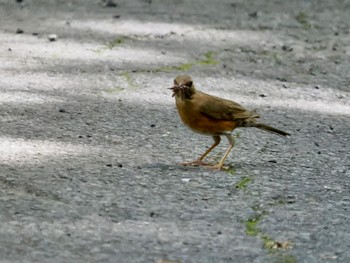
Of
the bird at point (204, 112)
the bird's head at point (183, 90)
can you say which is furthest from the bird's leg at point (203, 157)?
the bird's head at point (183, 90)

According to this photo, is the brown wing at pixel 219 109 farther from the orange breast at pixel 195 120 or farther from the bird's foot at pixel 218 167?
the bird's foot at pixel 218 167

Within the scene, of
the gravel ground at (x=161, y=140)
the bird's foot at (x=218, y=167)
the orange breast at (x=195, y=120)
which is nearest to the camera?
the gravel ground at (x=161, y=140)

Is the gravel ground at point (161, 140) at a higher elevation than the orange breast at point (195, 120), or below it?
below

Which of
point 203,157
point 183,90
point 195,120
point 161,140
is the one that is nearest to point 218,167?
point 203,157

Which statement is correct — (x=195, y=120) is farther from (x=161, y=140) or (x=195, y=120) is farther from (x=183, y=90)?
(x=161, y=140)

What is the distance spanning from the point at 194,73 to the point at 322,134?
1707 mm

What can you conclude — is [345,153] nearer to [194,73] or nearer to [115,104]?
[115,104]

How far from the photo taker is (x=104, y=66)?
24.6 ft

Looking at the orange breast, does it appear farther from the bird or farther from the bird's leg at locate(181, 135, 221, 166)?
the bird's leg at locate(181, 135, 221, 166)

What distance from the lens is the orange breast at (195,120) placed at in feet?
16.1

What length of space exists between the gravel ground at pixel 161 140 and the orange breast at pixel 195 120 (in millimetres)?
205

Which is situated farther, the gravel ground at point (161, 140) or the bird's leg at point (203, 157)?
the bird's leg at point (203, 157)

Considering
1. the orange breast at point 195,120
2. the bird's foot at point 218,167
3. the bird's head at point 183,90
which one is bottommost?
the bird's foot at point 218,167

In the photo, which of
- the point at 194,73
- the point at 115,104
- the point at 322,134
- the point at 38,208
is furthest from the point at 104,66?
the point at 38,208
